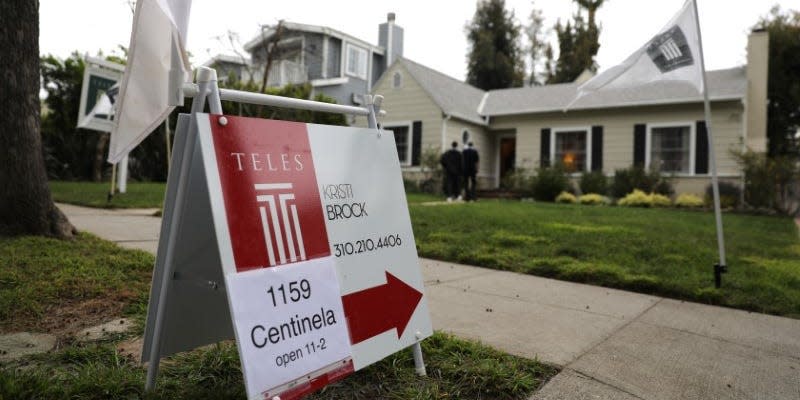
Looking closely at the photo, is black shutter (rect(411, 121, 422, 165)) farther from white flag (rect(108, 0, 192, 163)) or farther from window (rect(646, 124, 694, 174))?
white flag (rect(108, 0, 192, 163))

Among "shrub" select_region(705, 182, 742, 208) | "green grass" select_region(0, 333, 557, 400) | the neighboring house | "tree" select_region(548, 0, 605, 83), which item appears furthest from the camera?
"tree" select_region(548, 0, 605, 83)

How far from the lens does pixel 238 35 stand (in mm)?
15492

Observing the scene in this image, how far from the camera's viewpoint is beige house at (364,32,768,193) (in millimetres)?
15281

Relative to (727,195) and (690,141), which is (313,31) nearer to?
(690,141)

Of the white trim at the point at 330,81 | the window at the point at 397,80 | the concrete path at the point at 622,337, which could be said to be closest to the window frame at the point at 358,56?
the white trim at the point at 330,81

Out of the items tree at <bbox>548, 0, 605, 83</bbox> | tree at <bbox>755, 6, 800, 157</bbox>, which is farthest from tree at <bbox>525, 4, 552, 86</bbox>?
tree at <bbox>755, 6, 800, 157</bbox>

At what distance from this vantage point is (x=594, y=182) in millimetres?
16172

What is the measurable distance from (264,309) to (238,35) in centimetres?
1537

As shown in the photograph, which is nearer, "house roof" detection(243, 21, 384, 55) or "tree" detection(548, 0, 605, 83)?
"house roof" detection(243, 21, 384, 55)

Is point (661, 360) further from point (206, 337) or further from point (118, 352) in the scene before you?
point (118, 352)

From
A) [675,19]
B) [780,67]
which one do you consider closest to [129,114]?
[675,19]

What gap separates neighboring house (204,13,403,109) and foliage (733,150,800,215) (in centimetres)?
1409

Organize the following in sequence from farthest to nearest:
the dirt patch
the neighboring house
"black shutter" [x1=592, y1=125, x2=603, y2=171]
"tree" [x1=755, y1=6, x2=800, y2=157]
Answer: "tree" [x1=755, y1=6, x2=800, y2=157], the neighboring house, "black shutter" [x1=592, y1=125, x2=603, y2=171], the dirt patch

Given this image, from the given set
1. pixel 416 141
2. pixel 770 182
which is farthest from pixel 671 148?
pixel 416 141
